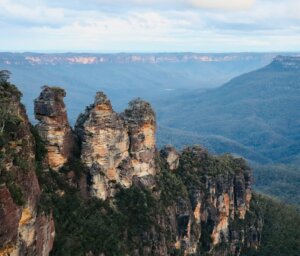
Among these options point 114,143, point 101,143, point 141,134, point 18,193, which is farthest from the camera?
point 141,134

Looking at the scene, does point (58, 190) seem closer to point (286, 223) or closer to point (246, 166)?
point (246, 166)

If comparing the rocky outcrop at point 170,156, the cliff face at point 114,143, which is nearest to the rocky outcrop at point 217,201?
the rocky outcrop at point 170,156

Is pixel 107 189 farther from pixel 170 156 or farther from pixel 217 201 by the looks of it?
pixel 217 201

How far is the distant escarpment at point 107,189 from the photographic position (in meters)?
36.9

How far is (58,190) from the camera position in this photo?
4572cm

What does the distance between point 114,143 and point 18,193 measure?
2002cm

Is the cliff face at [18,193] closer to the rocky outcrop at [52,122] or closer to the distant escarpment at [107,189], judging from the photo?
the distant escarpment at [107,189]

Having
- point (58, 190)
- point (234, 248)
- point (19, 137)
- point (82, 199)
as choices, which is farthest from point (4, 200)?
point (234, 248)

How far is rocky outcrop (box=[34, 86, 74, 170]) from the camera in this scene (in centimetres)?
4694


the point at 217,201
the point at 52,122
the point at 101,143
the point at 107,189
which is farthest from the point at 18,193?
the point at 217,201

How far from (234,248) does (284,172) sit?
303 feet

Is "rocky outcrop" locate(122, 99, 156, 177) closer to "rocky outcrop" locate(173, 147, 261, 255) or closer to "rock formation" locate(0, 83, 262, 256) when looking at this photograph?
"rock formation" locate(0, 83, 262, 256)

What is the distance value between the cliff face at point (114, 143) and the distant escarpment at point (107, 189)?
0.35ft

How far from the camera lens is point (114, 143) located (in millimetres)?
53500
